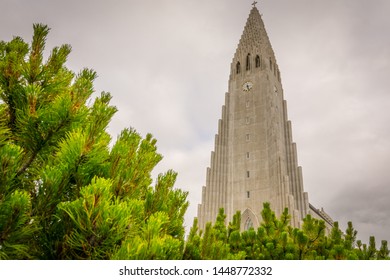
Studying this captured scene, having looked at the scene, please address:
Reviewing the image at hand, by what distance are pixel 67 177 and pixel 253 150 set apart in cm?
3265

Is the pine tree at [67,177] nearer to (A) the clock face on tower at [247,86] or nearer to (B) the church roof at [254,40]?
(A) the clock face on tower at [247,86]

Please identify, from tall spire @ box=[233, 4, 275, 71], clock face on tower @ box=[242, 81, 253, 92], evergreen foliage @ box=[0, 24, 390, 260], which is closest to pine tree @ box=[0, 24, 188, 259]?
evergreen foliage @ box=[0, 24, 390, 260]

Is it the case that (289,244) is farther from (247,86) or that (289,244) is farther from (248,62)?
(248,62)

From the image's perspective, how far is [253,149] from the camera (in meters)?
34.1

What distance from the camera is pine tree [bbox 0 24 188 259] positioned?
1.97 meters

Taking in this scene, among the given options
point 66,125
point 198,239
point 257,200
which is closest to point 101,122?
point 66,125

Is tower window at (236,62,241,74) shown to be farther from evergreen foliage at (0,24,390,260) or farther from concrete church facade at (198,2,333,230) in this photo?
evergreen foliage at (0,24,390,260)

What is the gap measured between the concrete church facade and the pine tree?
88.3ft

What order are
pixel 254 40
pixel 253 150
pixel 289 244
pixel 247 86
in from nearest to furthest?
1. pixel 289 244
2. pixel 253 150
3. pixel 247 86
4. pixel 254 40

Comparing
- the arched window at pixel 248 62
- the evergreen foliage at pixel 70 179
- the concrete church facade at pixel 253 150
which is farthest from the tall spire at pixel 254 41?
the evergreen foliage at pixel 70 179

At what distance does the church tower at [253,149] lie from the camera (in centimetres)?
3095

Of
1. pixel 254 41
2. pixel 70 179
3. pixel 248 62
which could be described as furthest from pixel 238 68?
pixel 70 179

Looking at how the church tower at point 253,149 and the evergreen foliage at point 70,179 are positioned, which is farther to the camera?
the church tower at point 253,149

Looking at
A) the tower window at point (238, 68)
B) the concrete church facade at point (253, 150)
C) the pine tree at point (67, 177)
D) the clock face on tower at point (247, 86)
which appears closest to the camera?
the pine tree at point (67, 177)
